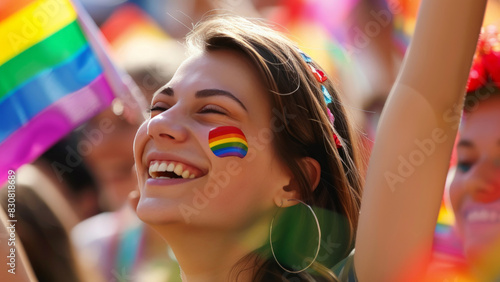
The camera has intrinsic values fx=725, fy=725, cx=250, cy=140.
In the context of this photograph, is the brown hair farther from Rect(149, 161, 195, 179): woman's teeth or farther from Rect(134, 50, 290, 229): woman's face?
Rect(149, 161, 195, 179): woman's teeth

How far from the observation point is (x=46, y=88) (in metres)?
2.68

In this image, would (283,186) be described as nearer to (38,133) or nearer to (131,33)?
(38,133)

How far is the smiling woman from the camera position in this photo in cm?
148

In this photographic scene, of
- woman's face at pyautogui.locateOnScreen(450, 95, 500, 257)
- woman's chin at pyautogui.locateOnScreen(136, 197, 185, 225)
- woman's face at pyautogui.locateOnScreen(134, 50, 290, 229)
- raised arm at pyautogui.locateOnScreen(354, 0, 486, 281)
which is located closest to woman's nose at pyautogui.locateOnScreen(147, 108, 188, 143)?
woman's face at pyautogui.locateOnScreen(134, 50, 290, 229)

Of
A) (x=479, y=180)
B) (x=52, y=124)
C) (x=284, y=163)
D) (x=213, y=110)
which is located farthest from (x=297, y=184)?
(x=52, y=124)

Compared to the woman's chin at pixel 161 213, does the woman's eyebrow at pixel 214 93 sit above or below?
above

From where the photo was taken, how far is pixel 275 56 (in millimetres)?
1833

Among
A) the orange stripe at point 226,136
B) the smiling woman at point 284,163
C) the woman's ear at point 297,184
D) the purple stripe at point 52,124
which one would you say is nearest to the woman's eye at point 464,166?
the smiling woman at point 284,163

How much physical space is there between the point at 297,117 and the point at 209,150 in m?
0.25

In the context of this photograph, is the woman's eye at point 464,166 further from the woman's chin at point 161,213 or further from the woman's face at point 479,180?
the woman's chin at point 161,213

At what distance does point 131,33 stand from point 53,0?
40.0 inches

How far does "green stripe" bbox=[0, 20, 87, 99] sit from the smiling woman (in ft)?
3.12

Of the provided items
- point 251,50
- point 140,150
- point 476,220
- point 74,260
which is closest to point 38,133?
point 74,260

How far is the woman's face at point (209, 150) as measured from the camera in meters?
1.66
